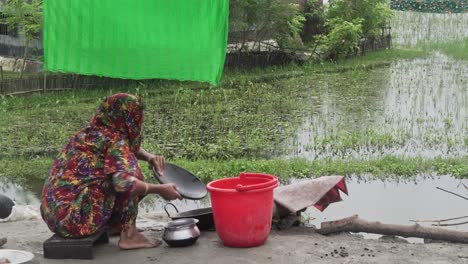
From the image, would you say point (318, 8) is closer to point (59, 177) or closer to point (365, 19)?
point (365, 19)

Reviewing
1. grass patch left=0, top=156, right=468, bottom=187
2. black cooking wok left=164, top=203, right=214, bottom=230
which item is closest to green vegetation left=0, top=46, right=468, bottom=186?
grass patch left=0, top=156, right=468, bottom=187

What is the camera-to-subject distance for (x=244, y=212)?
3.83 meters

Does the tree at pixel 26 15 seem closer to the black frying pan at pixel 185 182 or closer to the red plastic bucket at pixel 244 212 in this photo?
the black frying pan at pixel 185 182

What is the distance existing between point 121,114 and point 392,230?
1741 millimetres

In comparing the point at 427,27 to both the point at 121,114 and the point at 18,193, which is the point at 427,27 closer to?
the point at 18,193

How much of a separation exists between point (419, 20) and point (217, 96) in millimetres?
10704

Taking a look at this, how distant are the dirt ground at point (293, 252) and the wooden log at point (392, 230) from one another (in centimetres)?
4

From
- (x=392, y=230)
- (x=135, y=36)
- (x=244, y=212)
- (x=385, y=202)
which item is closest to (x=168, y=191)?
(x=244, y=212)

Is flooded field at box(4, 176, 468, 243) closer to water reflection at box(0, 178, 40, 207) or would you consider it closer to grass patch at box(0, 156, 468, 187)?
water reflection at box(0, 178, 40, 207)

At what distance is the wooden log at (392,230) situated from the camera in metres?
3.98

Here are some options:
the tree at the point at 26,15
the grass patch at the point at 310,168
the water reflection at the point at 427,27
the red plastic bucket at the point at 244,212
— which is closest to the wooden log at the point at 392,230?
the red plastic bucket at the point at 244,212

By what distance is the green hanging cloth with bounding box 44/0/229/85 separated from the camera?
3451 mm

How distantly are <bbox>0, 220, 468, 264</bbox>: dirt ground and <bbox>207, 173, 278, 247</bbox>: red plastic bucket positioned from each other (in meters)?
0.07

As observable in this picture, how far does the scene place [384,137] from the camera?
721 centimetres
